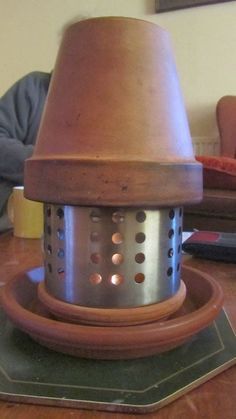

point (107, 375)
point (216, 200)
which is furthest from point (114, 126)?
point (216, 200)

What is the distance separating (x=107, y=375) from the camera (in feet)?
0.86

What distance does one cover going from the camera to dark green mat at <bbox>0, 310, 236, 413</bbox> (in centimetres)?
24

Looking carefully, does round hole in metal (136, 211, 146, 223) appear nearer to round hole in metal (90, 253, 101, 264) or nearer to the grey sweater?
round hole in metal (90, 253, 101, 264)

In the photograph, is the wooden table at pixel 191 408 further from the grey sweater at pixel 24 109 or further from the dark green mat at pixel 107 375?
the grey sweater at pixel 24 109

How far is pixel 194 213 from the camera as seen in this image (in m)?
1.43

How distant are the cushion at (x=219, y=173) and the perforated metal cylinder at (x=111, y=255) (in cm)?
112

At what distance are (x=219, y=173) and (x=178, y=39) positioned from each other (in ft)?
3.51

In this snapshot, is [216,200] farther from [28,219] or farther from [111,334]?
[111,334]

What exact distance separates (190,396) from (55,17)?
7.94 feet

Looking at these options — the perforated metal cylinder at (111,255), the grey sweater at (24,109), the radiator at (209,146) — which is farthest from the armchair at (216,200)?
the perforated metal cylinder at (111,255)

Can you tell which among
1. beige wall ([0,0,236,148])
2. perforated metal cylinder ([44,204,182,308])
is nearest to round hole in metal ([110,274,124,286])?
perforated metal cylinder ([44,204,182,308])

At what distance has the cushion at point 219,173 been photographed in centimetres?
138

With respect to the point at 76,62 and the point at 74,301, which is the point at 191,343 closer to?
the point at 74,301

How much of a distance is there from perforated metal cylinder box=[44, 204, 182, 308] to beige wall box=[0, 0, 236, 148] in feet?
5.76
